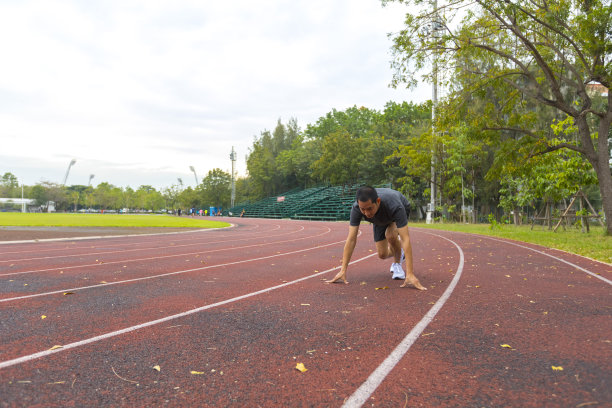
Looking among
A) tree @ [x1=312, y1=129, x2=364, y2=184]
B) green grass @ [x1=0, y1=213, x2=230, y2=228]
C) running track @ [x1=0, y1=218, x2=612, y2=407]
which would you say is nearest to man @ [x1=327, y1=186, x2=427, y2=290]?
running track @ [x1=0, y1=218, x2=612, y2=407]

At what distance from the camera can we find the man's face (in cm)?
509

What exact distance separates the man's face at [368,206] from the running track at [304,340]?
1.16m

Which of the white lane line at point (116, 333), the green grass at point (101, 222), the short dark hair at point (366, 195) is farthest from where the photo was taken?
the green grass at point (101, 222)

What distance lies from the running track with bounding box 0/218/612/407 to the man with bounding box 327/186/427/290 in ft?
1.29

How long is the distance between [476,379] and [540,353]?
2.98ft

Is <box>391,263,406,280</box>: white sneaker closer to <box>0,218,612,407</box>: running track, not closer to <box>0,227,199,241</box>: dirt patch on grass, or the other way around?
<box>0,218,612,407</box>: running track

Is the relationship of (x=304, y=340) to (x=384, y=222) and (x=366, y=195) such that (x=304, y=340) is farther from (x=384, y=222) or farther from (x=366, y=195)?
(x=384, y=222)

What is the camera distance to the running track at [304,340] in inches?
103

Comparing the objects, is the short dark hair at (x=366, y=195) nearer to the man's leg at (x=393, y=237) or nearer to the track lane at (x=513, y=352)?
the man's leg at (x=393, y=237)

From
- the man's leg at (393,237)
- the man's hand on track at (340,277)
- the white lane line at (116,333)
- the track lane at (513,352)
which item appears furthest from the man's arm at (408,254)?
the white lane line at (116,333)

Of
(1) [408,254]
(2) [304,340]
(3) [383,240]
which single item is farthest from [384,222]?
(2) [304,340]

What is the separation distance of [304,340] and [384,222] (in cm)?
287

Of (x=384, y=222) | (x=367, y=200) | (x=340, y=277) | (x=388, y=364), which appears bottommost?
(x=388, y=364)

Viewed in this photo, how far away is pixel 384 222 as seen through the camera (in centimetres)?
602
